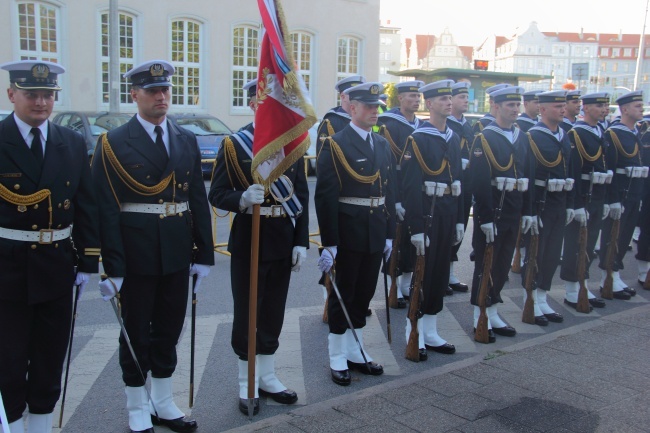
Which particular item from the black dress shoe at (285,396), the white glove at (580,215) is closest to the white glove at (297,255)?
the black dress shoe at (285,396)

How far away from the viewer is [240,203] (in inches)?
187

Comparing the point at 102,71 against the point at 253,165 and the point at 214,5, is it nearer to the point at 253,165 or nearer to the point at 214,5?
the point at 214,5

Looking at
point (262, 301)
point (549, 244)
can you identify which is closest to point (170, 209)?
point (262, 301)

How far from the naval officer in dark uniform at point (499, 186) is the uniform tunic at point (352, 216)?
4.41 ft

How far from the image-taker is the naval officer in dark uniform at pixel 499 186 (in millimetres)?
6660

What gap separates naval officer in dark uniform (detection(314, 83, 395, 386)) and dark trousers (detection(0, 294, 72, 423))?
203 cm

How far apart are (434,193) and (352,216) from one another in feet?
3.14

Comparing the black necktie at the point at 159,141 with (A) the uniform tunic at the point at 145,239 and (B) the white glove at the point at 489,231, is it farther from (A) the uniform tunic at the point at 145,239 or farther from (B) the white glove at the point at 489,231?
(B) the white glove at the point at 489,231

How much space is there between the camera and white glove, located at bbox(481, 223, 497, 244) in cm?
653

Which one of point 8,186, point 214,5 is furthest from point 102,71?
point 8,186

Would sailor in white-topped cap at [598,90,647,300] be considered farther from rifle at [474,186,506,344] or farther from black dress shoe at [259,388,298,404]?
black dress shoe at [259,388,298,404]

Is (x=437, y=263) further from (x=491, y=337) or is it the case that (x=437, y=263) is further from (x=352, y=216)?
(x=352, y=216)

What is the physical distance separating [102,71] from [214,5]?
5.61 meters

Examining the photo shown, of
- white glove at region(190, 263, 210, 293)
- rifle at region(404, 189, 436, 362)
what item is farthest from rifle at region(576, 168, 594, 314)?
white glove at region(190, 263, 210, 293)
